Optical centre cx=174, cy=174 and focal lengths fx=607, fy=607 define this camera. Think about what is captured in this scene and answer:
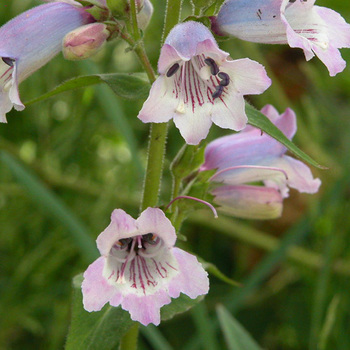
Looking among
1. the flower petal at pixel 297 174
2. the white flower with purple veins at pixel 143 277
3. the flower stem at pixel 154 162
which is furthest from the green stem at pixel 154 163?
the flower petal at pixel 297 174

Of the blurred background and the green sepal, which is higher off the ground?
the green sepal

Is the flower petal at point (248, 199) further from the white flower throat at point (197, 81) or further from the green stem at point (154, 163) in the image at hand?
the white flower throat at point (197, 81)

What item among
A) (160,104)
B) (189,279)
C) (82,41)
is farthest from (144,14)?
(189,279)

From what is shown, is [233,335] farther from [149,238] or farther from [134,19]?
[134,19]

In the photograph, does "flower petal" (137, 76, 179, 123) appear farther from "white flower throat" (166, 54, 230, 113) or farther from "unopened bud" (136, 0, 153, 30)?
"unopened bud" (136, 0, 153, 30)

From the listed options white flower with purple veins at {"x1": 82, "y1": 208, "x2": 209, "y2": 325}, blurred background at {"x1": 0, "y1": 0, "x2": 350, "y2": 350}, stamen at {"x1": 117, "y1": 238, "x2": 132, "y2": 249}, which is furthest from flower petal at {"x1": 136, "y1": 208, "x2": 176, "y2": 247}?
blurred background at {"x1": 0, "y1": 0, "x2": 350, "y2": 350}
